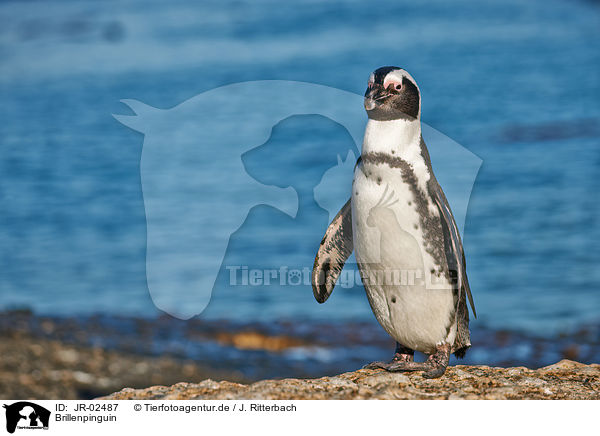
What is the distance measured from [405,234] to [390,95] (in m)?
0.47

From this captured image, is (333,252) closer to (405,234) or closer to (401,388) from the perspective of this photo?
(405,234)

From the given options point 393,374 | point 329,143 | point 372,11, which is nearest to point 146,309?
point 393,374

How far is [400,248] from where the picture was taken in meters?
2.42

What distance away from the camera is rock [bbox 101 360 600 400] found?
2180mm

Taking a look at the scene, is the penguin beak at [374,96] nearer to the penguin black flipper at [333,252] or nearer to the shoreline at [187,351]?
the penguin black flipper at [333,252]
